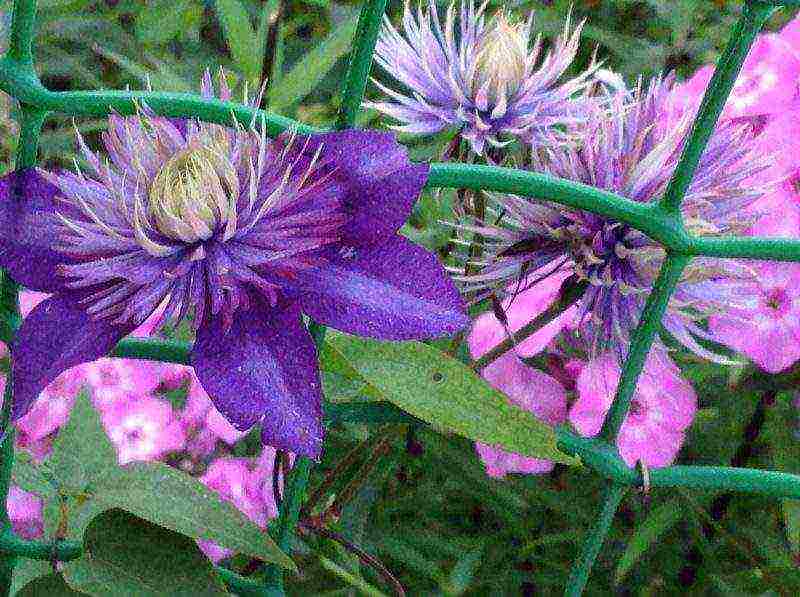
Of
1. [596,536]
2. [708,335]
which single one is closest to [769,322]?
[708,335]

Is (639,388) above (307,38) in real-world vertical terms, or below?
above

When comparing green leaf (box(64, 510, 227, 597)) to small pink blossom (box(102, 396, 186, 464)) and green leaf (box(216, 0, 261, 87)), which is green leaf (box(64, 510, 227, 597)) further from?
green leaf (box(216, 0, 261, 87))

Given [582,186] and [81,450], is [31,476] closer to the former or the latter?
[81,450]

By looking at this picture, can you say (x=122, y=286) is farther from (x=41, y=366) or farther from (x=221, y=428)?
(x=221, y=428)

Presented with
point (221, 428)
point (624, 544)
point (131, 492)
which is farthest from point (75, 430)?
point (624, 544)

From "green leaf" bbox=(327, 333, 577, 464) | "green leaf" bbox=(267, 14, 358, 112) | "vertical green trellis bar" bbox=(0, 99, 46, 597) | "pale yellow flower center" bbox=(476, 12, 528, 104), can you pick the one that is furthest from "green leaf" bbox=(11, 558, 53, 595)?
"green leaf" bbox=(267, 14, 358, 112)

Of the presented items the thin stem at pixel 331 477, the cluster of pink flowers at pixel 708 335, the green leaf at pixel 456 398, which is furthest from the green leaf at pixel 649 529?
the green leaf at pixel 456 398
